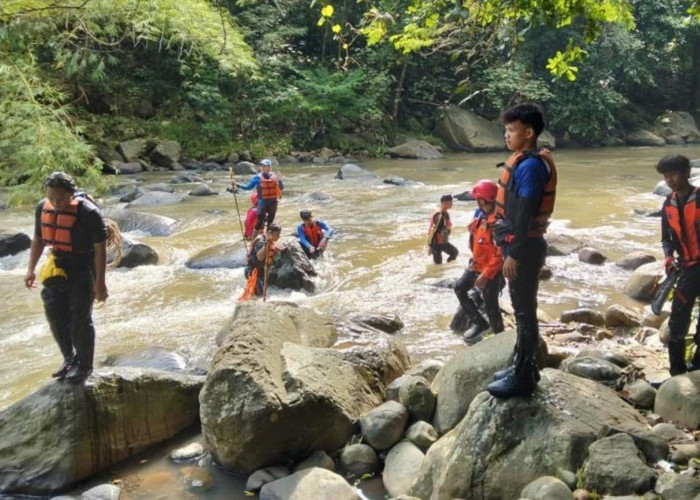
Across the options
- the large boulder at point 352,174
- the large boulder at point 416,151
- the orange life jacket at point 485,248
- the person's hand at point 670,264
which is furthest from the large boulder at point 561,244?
the large boulder at point 416,151

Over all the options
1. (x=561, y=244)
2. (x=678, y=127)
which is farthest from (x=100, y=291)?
(x=678, y=127)

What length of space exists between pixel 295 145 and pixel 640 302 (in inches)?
755

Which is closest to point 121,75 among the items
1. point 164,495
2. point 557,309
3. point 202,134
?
point 202,134

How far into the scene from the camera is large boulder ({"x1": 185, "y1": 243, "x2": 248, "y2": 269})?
9.99 meters

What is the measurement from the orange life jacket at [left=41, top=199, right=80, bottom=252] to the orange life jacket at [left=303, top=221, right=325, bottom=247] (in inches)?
219

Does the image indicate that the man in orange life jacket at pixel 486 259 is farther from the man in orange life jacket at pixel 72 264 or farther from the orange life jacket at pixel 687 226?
the man in orange life jacket at pixel 72 264

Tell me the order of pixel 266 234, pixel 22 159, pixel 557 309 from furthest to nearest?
1. pixel 22 159
2. pixel 266 234
3. pixel 557 309

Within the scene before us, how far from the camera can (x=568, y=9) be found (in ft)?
13.7

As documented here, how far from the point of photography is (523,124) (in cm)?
322

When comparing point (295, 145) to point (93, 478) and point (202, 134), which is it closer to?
point (202, 134)

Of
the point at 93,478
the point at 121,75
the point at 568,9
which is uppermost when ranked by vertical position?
the point at 121,75

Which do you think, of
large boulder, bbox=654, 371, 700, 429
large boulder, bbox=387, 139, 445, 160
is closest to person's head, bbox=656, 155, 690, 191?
large boulder, bbox=654, 371, 700, 429

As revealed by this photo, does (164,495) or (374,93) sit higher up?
(374,93)

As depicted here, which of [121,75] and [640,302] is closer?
[640,302]
